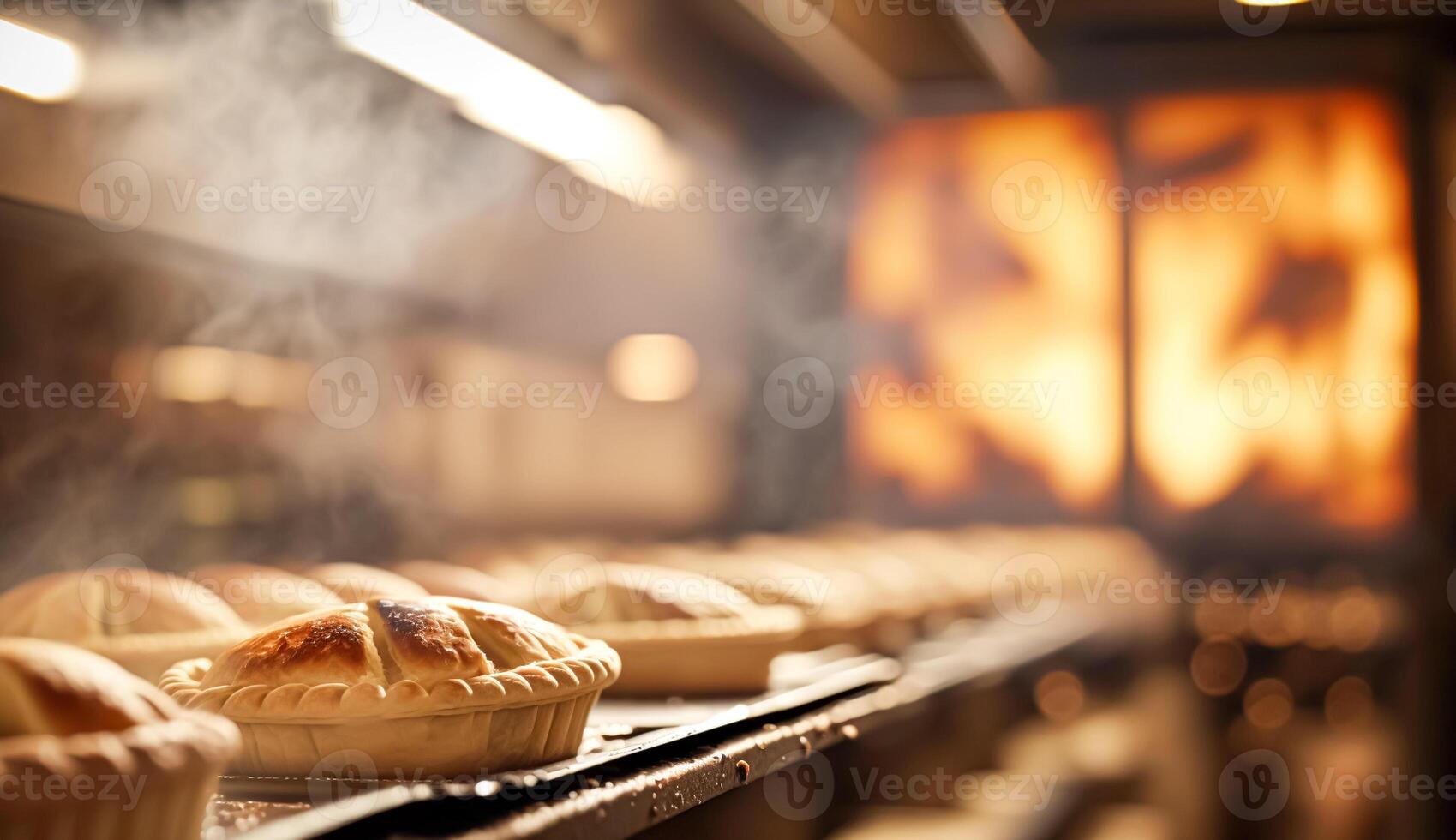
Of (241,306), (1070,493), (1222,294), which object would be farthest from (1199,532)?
(241,306)

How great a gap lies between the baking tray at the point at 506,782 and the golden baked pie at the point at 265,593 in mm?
294

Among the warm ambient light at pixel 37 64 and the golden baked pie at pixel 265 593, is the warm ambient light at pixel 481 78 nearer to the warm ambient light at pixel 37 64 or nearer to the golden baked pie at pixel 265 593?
the warm ambient light at pixel 37 64

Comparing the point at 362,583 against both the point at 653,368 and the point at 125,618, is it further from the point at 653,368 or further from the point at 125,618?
the point at 653,368

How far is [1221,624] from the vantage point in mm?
4332

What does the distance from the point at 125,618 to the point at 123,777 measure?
22.3 inches

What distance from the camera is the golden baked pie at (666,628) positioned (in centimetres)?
147

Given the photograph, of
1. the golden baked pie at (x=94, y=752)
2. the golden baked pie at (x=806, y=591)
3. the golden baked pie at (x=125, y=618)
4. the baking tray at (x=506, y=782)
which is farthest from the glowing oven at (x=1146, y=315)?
the golden baked pie at (x=94, y=752)

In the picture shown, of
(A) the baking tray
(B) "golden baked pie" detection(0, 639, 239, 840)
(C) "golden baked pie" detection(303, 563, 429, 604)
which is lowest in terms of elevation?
(A) the baking tray

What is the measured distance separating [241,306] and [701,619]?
134 cm

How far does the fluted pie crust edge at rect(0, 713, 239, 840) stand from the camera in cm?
57

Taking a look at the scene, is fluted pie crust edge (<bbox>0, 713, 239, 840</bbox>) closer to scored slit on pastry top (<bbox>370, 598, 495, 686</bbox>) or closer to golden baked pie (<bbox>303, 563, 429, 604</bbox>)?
scored slit on pastry top (<bbox>370, 598, 495, 686</bbox>)

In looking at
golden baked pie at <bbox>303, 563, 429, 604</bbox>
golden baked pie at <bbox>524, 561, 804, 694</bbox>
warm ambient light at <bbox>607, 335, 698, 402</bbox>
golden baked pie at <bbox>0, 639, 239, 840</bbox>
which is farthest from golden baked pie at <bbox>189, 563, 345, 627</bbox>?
warm ambient light at <bbox>607, 335, 698, 402</bbox>

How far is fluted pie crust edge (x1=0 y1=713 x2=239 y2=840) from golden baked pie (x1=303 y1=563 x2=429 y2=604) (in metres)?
0.66

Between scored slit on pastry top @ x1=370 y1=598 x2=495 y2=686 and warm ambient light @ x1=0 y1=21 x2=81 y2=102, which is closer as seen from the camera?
scored slit on pastry top @ x1=370 y1=598 x2=495 y2=686
